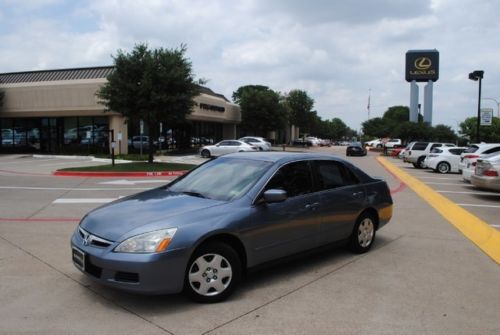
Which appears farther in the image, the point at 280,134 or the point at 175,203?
the point at 280,134

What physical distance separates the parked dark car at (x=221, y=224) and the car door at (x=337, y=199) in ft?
0.05

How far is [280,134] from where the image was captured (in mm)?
85375

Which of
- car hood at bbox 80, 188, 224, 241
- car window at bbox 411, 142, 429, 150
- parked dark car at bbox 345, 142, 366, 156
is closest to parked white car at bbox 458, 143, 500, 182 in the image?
car window at bbox 411, 142, 429, 150

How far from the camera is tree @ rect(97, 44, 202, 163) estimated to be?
22.5m

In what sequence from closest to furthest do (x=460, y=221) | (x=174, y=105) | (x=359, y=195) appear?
(x=359, y=195), (x=460, y=221), (x=174, y=105)

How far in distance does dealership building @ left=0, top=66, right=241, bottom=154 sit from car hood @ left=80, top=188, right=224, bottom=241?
26.6 meters

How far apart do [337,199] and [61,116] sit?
109 ft

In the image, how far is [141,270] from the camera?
4.32 m

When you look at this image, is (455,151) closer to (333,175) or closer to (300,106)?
(333,175)

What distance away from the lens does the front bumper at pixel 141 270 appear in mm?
4336

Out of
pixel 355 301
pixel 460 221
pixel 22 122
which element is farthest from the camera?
pixel 22 122

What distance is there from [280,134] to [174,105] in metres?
63.1

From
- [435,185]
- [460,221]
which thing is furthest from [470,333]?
[435,185]

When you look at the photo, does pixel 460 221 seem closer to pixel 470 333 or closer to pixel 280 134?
pixel 470 333
